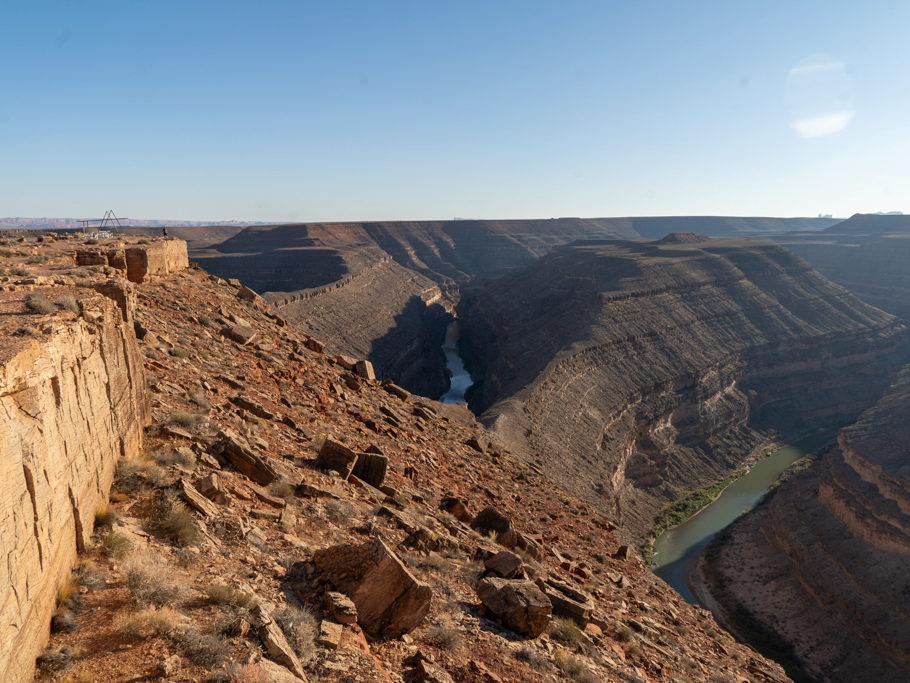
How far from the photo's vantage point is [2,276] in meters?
11.4

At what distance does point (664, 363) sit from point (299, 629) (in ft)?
189

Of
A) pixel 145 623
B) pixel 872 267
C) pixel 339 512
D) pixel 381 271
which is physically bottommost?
pixel 339 512

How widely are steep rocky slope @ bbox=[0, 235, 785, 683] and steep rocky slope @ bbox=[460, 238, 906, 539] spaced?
1889 centimetres

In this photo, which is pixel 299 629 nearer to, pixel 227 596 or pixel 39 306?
pixel 227 596

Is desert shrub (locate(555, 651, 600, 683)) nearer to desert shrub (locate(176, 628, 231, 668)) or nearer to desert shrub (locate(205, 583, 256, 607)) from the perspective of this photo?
desert shrub (locate(205, 583, 256, 607))

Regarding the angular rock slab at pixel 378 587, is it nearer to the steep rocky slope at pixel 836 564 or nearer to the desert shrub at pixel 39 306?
the desert shrub at pixel 39 306

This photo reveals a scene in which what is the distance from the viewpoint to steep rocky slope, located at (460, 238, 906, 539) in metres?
44.5

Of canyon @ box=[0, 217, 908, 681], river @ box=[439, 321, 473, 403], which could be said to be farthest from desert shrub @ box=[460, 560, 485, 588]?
river @ box=[439, 321, 473, 403]

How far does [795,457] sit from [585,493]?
105 ft

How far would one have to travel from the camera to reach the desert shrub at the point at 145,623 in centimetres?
556

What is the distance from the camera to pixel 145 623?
5.61 meters

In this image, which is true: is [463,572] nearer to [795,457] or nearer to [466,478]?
[466,478]

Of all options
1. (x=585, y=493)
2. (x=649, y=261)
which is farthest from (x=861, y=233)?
(x=585, y=493)

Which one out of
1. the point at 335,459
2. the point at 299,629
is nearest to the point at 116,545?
the point at 299,629
